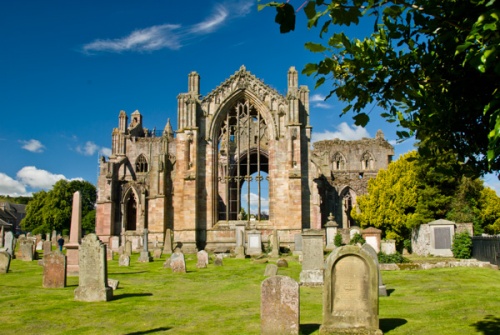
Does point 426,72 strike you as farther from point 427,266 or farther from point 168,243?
point 168,243

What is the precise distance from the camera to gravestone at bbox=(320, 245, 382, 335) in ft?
27.4

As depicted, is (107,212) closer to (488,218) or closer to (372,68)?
(488,218)

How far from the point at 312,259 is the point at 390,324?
6.74m

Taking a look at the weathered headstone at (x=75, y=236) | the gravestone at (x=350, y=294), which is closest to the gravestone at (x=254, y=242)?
the weathered headstone at (x=75, y=236)

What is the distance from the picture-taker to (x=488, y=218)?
3419cm

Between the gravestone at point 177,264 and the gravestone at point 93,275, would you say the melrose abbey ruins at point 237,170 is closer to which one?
the gravestone at point 177,264

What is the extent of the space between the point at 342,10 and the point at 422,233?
26.6m

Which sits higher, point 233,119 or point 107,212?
point 233,119

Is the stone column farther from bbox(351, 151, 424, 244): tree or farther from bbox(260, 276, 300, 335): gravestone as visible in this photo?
bbox(260, 276, 300, 335): gravestone

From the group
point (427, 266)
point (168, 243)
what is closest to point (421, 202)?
point (427, 266)

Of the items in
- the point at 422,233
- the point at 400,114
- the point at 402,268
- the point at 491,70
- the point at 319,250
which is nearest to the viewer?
the point at 491,70

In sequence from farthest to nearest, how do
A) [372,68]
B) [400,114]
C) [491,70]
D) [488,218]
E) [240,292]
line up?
[488,218]
[240,292]
[400,114]
[372,68]
[491,70]

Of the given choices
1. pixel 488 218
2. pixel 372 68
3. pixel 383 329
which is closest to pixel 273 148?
pixel 488 218

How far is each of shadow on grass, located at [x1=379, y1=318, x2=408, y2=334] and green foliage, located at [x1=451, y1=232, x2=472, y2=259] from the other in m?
15.9
